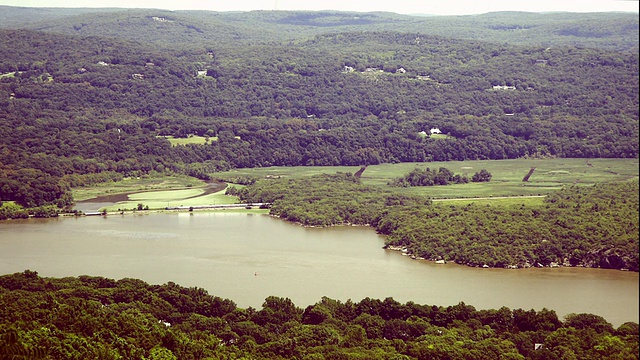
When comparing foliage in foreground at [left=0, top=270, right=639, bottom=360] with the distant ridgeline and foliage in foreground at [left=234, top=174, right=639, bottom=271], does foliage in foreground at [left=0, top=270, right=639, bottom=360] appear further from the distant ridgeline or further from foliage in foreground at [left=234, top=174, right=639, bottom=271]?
the distant ridgeline

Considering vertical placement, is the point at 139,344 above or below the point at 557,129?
above

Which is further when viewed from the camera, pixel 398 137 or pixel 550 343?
pixel 398 137

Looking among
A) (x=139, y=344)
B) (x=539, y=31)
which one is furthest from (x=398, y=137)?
(x=539, y=31)

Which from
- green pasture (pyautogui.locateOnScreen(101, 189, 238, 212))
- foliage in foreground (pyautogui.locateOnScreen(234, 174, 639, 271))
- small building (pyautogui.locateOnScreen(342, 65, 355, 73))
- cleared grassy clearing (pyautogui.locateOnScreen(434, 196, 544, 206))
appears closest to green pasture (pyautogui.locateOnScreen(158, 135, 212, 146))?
green pasture (pyautogui.locateOnScreen(101, 189, 238, 212))

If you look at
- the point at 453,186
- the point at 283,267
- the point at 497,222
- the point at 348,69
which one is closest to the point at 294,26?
the point at 348,69

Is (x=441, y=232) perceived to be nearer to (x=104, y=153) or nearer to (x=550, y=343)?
(x=550, y=343)

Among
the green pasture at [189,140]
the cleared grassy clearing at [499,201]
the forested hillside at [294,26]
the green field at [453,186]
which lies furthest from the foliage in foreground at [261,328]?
the forested hillside at [294,26]
